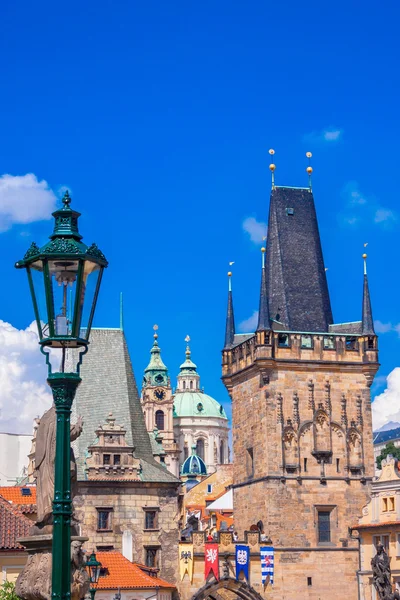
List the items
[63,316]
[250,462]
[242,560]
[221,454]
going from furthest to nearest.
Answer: [221,454] < [250,462] < [242,560] < [63,316]

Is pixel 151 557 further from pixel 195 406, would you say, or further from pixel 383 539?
pixel 195 406

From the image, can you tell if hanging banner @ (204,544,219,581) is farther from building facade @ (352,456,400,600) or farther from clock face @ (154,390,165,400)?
clock face @ (154,390,165,400)

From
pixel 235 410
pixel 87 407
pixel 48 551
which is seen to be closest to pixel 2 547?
pixel 48 551

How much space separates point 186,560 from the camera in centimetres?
4903

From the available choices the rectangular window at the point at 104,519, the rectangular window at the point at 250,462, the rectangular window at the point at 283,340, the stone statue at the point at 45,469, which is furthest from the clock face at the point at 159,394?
the stone statue at the point at 45,469

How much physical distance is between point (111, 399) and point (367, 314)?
13436mm

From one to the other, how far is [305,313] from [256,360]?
4451mm

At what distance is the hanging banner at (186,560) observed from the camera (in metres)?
48.9

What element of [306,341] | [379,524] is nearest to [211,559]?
[379,524]

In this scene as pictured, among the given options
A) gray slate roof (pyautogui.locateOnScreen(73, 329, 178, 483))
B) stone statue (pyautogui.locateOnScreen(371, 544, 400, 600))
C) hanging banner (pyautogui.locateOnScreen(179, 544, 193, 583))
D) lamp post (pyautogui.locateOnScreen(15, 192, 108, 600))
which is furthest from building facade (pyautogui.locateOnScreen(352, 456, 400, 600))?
lamp post (pyautogui.locateOnScreen(15, 192, 108, 600))

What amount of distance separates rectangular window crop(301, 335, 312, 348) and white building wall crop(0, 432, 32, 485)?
37141 millimetres

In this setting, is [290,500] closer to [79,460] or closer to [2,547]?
[79,460]

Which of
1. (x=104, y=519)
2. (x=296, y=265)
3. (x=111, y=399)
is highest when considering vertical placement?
(x=296, y=265)

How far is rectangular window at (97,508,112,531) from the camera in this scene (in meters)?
48.5
